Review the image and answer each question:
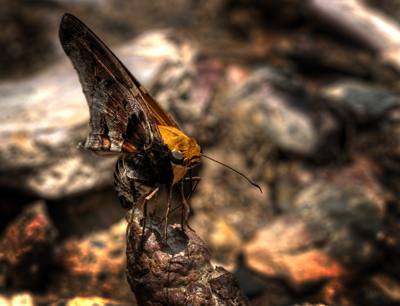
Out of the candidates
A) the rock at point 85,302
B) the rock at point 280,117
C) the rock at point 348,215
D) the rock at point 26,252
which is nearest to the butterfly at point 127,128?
the rock at point 85,302

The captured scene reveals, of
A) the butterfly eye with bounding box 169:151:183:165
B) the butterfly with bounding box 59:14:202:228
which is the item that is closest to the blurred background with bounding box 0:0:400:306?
the butterfly with bounding box 59:14:202:228

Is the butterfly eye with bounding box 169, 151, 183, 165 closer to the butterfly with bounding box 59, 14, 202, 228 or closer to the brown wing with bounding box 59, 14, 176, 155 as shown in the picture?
the butterfly with bounding box 59, 14, 202, 228

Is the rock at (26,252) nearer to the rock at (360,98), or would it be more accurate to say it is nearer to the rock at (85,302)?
the rock at (85,302)

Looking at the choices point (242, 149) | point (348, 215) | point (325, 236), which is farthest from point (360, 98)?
point (325, 236)

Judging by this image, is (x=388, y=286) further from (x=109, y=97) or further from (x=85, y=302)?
(x=109, y=97)

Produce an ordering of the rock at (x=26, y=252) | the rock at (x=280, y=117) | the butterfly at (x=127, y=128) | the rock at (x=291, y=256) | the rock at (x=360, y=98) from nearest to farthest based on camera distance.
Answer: the butterfly at (x=127, y=128) < the rock at (x=26, y=252) < the rock at (x=291, y=256) < the rock at (x=360, y=98) < the rock at (x=280, y=117)

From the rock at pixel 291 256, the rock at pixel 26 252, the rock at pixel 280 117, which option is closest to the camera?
the rock at pixel 26 252
